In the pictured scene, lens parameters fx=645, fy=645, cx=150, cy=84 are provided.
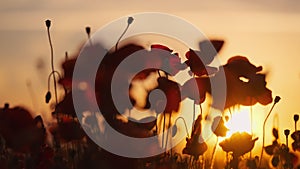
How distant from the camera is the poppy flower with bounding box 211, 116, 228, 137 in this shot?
7.23 feet

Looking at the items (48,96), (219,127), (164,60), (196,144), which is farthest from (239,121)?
(48,96)

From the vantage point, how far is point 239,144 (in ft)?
7.54

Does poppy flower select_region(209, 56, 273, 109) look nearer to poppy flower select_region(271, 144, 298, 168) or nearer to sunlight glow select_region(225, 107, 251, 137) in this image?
sunlight glow select_region(225, 107, 251, 137)

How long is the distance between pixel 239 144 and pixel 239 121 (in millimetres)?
89

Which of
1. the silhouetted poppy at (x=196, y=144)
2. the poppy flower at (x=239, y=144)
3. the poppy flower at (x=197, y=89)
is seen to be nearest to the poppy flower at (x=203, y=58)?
the poppy flower at (x=197, y=89)

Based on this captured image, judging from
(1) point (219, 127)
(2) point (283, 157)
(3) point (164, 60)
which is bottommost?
(2) point (283, 157)

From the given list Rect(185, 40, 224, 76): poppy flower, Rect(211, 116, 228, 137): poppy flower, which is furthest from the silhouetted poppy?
Rect(185, 40, 224, 76): poppy flower

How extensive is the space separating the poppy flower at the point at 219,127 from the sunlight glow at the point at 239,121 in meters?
0.02

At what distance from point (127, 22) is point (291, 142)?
76 cm

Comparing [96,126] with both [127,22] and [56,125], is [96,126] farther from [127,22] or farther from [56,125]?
[127,22]

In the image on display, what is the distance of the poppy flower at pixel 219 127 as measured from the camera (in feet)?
7.23

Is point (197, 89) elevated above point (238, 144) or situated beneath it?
elevated above

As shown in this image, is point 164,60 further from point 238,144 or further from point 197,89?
point 238,144

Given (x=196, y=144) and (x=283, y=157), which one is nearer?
(x=196, y=144)
